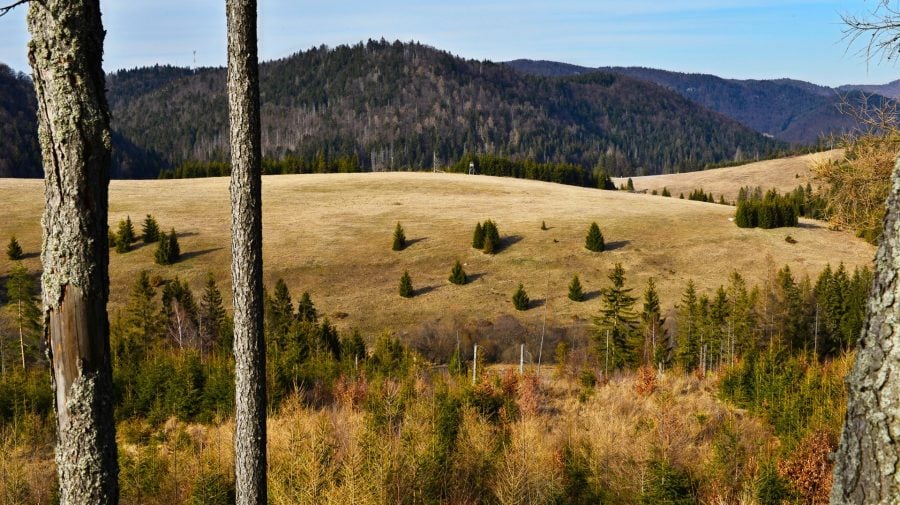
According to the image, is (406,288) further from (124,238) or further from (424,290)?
(124,238)

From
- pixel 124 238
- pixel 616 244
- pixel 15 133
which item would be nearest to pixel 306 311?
pixel 124 238

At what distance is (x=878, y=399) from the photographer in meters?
3.56

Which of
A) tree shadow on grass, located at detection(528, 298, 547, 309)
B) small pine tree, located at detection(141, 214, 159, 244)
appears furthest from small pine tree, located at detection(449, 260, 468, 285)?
small pine tree, located at detection(141, 214, 159, 244)

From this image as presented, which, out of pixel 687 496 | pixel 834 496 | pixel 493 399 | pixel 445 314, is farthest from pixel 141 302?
pixel 834 496

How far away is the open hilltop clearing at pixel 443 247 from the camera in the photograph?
144ft

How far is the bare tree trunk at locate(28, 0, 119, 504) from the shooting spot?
4.77 metres

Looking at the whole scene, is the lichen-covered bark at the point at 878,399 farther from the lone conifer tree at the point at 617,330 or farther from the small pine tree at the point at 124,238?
the small pine tree at the point at 124,238

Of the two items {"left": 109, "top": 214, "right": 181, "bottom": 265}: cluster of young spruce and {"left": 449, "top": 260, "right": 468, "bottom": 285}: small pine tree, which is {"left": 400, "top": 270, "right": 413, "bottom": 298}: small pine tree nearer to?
{"left": 449, "top": 260, "right": 468, "bottom": 285}: small pine tree

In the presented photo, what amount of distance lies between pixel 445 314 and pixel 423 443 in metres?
28.6

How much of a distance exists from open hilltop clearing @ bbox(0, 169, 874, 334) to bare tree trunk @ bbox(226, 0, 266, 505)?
32.5m

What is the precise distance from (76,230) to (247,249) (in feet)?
7.81

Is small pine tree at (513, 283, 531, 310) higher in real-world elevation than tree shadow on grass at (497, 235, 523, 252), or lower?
lower

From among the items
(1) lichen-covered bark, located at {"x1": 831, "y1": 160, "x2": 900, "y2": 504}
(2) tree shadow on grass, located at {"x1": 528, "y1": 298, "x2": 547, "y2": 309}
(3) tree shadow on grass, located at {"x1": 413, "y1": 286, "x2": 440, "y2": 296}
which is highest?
(1) lichen-covered bark, located at {"x1": 831, "y1": 160, "x2": 900, "y2": 504}

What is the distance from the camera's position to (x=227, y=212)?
65.2 metres
